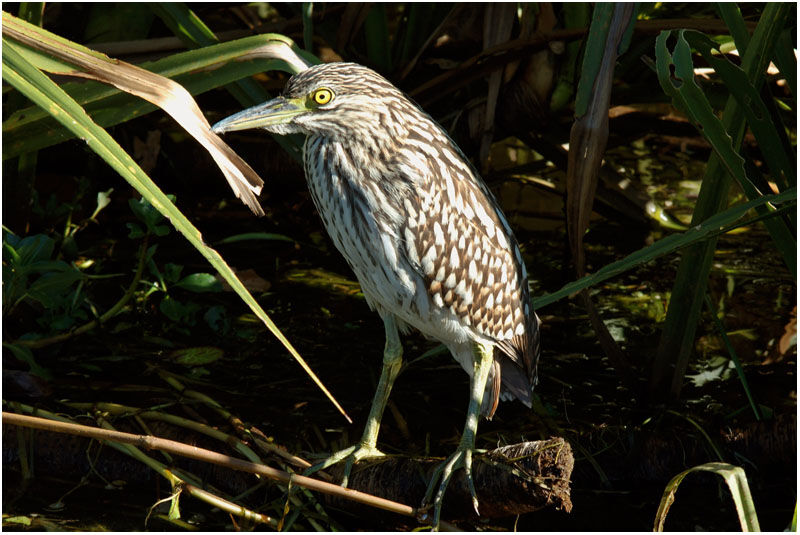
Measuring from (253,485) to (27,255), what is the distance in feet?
3.87

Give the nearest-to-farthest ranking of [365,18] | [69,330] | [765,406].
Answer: [765,406], [69,330], [365,18]

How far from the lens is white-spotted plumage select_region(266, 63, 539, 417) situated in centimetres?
274

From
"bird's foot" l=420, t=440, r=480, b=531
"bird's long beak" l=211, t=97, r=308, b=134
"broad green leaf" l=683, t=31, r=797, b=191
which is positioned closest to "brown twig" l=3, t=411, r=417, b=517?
"bird's foot" l=420, t=440, r=480, b=531

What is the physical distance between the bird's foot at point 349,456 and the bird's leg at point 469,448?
317 mm

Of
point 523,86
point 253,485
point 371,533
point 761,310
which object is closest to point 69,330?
point 253,485

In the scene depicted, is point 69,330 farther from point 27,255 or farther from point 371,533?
point 371,533

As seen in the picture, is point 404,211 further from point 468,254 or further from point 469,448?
point 469,448

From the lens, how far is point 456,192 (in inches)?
113

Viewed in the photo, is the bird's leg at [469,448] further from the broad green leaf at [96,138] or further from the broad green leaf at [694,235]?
the broad green leaf at [96,138]

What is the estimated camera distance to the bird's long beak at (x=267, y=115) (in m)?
2.63

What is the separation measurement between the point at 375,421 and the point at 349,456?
0.51ft

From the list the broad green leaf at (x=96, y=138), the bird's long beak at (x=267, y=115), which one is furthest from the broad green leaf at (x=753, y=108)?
the broad green leaf at (x=96, y=138)

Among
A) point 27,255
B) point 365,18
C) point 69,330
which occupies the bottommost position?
point 69,330

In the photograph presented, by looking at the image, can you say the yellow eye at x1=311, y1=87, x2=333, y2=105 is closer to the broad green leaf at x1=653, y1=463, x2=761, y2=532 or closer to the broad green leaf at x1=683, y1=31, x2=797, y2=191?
the broad green leaf at x1=683, y1=31, x2=797, y2=191
